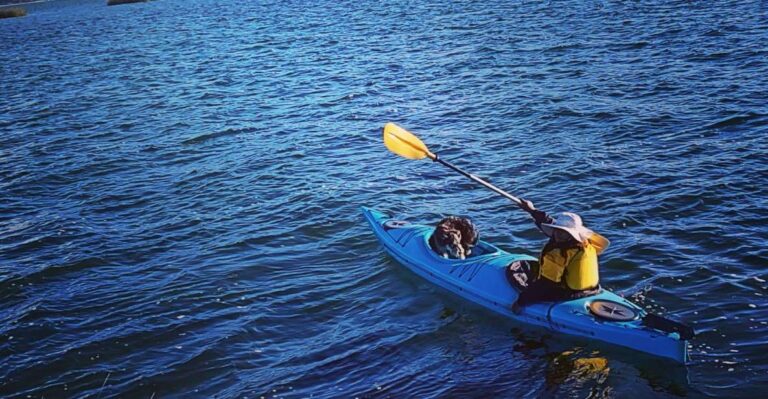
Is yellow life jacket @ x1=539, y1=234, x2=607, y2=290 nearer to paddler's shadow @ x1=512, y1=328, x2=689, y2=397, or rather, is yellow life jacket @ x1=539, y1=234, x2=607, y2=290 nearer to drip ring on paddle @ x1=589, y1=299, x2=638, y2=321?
drip ring on paddle @ x1=589, y1=299, x2=638, y2=321

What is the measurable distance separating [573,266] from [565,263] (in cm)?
9

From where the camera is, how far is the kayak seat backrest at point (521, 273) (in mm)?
8547

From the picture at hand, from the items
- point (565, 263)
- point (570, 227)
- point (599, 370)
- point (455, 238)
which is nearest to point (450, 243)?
point (455, 238)

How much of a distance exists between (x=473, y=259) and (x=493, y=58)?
39.4ft

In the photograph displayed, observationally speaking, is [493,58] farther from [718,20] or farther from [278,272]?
[278,272]

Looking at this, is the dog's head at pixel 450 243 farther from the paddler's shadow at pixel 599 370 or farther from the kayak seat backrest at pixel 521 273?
the paddler's shadow at pixel 599 370

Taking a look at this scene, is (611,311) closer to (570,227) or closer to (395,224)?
(570,227)

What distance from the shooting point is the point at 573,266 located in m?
7.91

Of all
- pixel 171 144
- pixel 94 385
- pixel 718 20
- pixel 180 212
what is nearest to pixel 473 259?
pixel 94 385

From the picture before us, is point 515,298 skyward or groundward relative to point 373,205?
skyward

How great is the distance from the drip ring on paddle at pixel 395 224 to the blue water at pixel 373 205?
1.50 ft

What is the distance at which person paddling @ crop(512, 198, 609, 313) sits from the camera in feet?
25.6

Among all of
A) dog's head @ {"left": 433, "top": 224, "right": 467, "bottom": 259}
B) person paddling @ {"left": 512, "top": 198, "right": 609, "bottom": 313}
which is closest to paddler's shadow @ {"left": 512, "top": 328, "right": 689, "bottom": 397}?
person paddling @ {"left": 512, "top": 198, "right": 609, "bottom": 313}

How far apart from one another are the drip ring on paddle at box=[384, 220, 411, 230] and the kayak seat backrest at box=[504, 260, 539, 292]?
2.17 m
